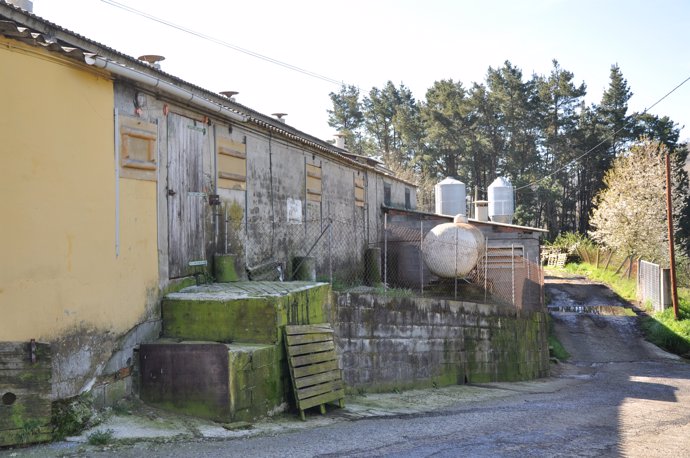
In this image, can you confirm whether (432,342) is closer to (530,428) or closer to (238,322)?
(530,428)

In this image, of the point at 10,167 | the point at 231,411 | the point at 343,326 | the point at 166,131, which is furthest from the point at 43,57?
the point at 343,326

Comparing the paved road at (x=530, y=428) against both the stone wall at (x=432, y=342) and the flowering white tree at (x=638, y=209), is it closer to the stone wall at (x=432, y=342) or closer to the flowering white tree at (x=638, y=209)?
the stone wall at (x=432, y=342)

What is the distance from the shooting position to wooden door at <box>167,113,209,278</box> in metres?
9.09

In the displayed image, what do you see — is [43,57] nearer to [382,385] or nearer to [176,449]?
[176,449]

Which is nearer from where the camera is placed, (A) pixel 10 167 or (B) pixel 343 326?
(A) pixel 10 167

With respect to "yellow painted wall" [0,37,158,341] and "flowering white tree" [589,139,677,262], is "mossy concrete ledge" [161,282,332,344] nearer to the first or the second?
"yellow painted wall" [0,37,158,341]

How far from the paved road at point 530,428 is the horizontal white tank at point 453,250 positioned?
3.64 metres

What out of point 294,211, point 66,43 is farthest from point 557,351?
point 66,43

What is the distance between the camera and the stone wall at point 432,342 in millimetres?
11008

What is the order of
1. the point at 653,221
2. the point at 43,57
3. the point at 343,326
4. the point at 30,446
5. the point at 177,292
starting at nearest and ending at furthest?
the point at 30,446 < the point at 43,57 < the point at 177,292 < the point at 343,326 < the point at 653,221

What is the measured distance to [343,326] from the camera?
10.7 metres

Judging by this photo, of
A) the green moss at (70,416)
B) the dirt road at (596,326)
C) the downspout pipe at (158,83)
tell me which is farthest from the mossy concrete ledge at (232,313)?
the dirt road at (596,326)

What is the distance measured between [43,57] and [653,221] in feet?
107

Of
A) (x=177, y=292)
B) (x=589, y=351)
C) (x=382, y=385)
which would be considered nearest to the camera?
(x=177, y=292)
